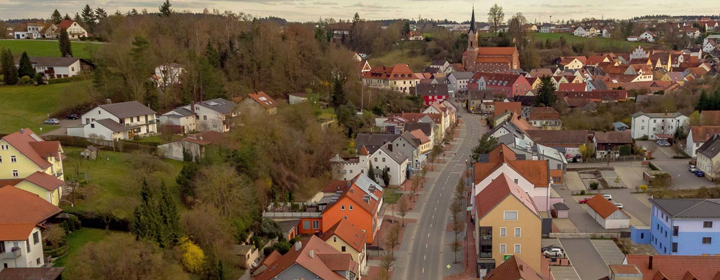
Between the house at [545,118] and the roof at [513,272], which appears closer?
the roof at [513,272]

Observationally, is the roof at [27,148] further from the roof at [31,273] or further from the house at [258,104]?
Answer: the house at [258,104]

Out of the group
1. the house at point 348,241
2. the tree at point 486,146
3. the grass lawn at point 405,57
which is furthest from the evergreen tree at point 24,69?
the grass lawn at point 405,57

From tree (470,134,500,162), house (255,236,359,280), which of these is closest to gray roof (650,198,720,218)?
tree (470,134,500,162)

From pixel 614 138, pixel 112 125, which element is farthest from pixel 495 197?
pixel 614 138

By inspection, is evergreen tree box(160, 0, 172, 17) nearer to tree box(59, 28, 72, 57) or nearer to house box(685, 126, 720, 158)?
tree box(59, 28, 72, 57)

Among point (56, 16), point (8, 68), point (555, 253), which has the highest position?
point (56, 16)

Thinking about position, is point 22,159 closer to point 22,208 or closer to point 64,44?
point 22,208
